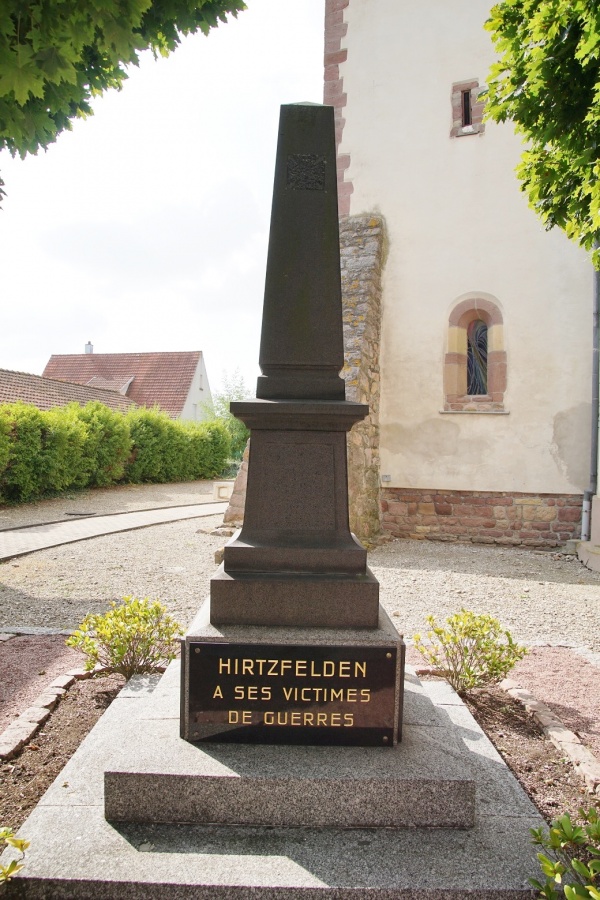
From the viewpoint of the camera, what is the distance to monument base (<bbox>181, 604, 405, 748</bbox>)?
255 cm

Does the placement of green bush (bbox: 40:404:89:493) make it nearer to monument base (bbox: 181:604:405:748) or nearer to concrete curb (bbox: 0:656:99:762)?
concrete curb (bbox: 0:656:99:762)

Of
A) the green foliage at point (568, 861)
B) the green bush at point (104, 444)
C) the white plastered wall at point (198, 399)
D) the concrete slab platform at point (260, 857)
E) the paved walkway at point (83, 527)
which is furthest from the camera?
the white plastered wall at point (198, 399)

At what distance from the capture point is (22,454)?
13.8m

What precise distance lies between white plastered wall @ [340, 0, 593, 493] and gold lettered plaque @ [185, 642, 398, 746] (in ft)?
24.1

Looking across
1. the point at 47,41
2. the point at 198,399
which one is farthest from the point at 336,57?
the point at 198,399

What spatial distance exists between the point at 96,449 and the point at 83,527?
20.7ft

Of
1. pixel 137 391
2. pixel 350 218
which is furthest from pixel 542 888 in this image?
pixel 137 391

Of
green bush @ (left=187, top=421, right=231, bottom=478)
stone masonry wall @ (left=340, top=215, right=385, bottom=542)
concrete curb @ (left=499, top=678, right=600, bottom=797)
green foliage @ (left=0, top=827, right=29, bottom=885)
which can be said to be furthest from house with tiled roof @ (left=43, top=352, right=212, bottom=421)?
green foliage @ (left=0, top=827, right=29, bottom=885)

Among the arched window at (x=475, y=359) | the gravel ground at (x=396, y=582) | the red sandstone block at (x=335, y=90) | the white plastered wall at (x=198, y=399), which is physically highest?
the red sandstone block at (x=335, y=90)

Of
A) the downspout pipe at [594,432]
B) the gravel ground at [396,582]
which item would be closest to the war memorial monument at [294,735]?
the gravel ground at [396,582]

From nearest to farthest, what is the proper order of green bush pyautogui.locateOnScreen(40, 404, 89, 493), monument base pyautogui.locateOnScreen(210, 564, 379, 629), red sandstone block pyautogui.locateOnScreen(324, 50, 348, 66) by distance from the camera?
monument base pyautogui.locateOnScreen(210, 564, 379, 629) < red sandstone block pyautogui.locateOnScreen(324, 50, 348, 66) < green bush pyautogui.locateOnScreen(40, 404, 89, 493)

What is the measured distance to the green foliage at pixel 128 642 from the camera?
3.51m

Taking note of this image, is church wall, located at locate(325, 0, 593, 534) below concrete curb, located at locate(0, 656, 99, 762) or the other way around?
the other way around

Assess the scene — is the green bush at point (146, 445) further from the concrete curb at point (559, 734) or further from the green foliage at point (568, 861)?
the green foliage at point (568, 861)
